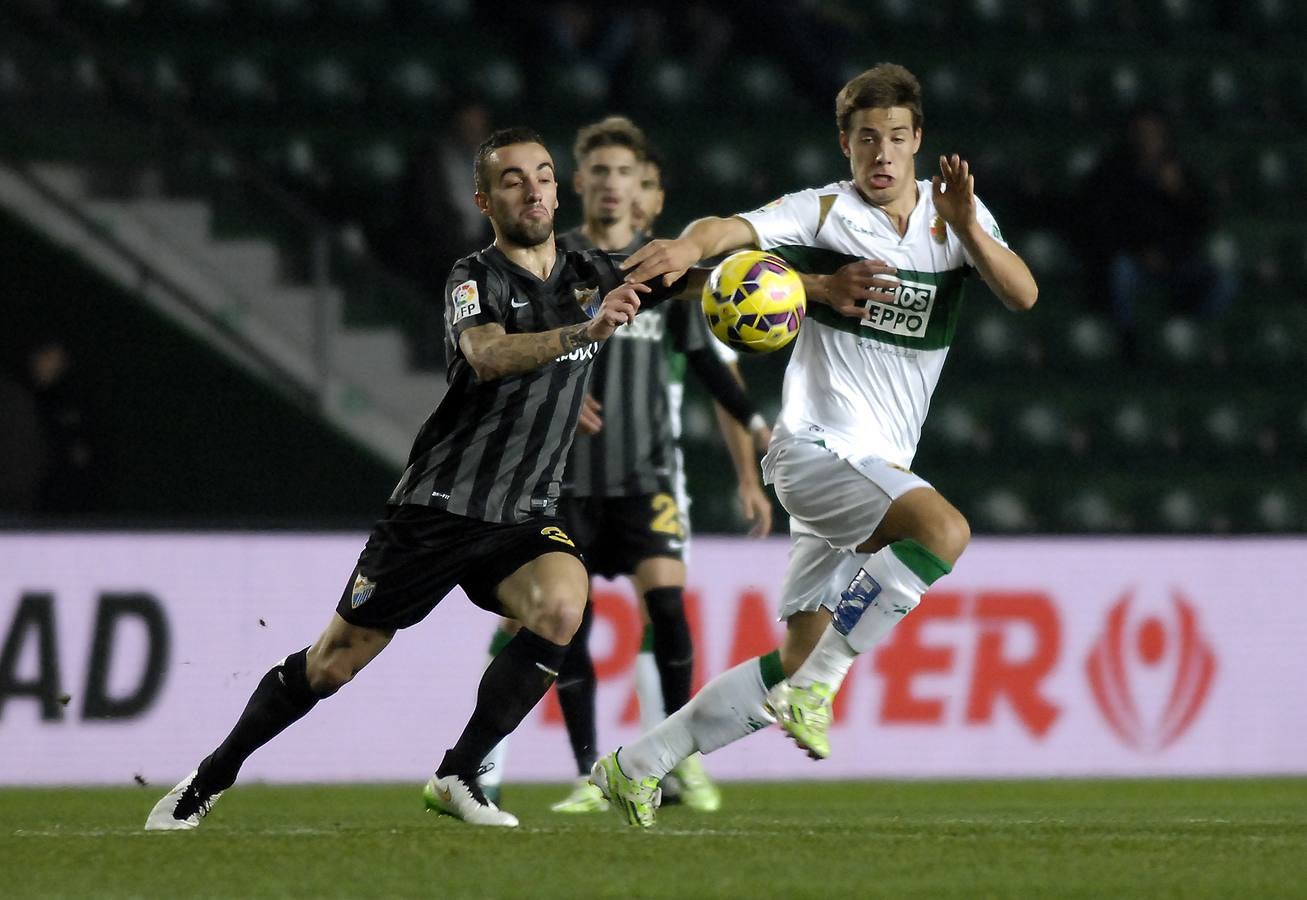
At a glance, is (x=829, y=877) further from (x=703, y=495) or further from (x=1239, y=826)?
(x=703, y=495)

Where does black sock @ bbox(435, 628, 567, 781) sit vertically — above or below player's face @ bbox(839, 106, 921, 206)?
below

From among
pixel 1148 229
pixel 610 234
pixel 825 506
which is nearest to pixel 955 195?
pixel 825 506

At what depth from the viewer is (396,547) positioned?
506 cm

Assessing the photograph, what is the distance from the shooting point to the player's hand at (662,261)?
4996 mm

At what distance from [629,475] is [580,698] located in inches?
28.6

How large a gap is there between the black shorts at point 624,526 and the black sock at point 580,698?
21cm

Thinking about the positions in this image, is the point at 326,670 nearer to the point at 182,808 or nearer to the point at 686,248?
the point at 182,808

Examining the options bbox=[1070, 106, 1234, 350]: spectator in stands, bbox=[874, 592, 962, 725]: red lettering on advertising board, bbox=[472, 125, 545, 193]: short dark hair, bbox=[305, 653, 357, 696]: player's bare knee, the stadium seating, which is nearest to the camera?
bbox=[305, 653, 357, 696]: player's bare knee

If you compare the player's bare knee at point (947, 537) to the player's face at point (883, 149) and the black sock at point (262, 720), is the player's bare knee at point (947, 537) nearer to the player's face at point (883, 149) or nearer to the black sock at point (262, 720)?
the player's face at point (883, 149)

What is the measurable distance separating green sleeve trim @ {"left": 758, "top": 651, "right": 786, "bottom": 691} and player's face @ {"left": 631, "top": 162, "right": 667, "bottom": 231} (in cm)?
202

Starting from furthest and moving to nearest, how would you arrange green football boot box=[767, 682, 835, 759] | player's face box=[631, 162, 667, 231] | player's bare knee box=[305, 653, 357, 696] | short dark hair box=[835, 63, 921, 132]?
player's face box=[631, 162, 667, 231] → short dark hair box=[835, 63, 921, 132] → player's bare knee box=[305, 653, 357, 696] → green football boot box=[767, 682, 835, 759]

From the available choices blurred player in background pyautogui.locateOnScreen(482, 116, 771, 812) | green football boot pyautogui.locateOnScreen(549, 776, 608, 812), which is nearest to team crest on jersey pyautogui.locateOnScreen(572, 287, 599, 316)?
blurred player in background pyautogui.locateOnScreen(482, 116, 771, 812)

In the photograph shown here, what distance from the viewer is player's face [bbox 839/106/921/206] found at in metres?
5.38

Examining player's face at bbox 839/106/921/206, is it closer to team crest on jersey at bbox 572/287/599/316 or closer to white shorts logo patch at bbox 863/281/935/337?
white shorts logo patch at bbox 863/281/935/337
